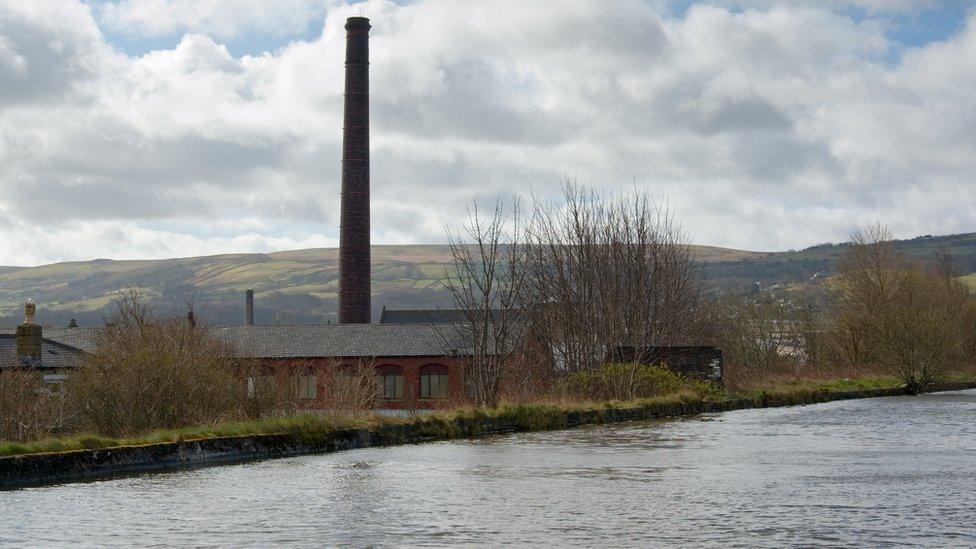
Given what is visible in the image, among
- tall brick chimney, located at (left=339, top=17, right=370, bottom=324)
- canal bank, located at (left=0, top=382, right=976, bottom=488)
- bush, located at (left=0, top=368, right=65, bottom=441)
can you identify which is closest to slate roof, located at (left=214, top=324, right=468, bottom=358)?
tall brick chimney, located at (left=339, top=17, right=370, bottom=324)

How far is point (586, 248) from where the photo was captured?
4928cm

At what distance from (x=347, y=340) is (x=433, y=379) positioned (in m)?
4.66

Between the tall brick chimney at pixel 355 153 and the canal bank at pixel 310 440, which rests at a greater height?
the tall brick chimney at pixel 355 153

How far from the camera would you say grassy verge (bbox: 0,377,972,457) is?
19.1 meters

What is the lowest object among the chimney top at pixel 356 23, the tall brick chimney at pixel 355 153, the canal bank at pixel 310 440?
the canal bank at pixel 310 440

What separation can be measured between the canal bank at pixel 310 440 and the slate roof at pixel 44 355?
18579 millimetres

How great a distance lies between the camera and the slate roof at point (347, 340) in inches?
2271

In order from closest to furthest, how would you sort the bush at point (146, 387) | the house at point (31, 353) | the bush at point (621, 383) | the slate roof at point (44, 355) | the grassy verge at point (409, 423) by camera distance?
1. the grassy verge at point (409, 423)
2. the bush at point (146, 387)
3. the bush at point (621, 383)
4. the house at point (31, 353)
5. the slate roof at point (44, 355)

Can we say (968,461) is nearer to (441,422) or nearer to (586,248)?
(441,422)

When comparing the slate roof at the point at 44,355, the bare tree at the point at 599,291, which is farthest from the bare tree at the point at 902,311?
the slate roof at the point at 44,355

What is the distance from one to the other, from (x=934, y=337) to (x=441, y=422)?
35.5 m

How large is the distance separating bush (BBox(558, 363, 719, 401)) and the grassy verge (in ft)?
2.53

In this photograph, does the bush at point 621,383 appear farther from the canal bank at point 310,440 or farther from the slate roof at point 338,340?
the slate roof at point 338,340

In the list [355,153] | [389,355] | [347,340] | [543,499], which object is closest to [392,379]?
[389,355]
